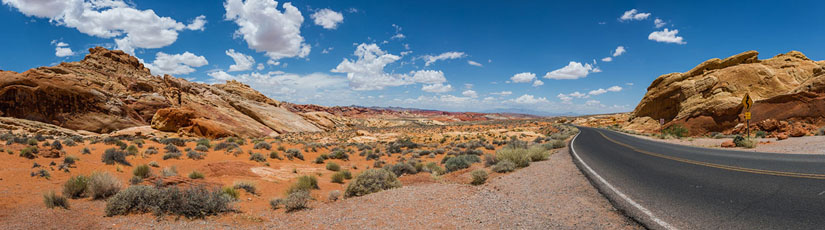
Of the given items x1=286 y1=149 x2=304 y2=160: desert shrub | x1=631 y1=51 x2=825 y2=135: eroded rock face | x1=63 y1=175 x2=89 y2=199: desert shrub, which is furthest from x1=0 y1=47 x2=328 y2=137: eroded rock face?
x1=631 y1=51 x2=825 y2=135: eroded rock face

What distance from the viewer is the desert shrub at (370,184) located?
26.3 feet

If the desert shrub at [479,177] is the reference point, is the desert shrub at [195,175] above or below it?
below

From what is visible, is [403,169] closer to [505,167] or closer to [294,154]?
[505,167]

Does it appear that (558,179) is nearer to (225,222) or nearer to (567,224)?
(567,224)

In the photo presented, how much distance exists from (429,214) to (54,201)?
6.88 meters

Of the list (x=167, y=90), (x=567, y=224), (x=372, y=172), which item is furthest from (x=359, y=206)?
(x=167, y=90)

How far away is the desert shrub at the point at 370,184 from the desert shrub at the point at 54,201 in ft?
17.1

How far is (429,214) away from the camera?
5609 mm

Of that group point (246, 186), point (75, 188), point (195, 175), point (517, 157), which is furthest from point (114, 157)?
point (517, 157)

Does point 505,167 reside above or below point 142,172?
above

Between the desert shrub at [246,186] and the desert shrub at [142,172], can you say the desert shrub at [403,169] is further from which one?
the desert shrub at [142,172]

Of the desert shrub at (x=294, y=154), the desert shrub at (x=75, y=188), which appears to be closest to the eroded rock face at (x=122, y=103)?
the desert shrub at (x=294, y=154)

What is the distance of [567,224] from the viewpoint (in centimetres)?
439

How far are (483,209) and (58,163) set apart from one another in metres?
14.4
